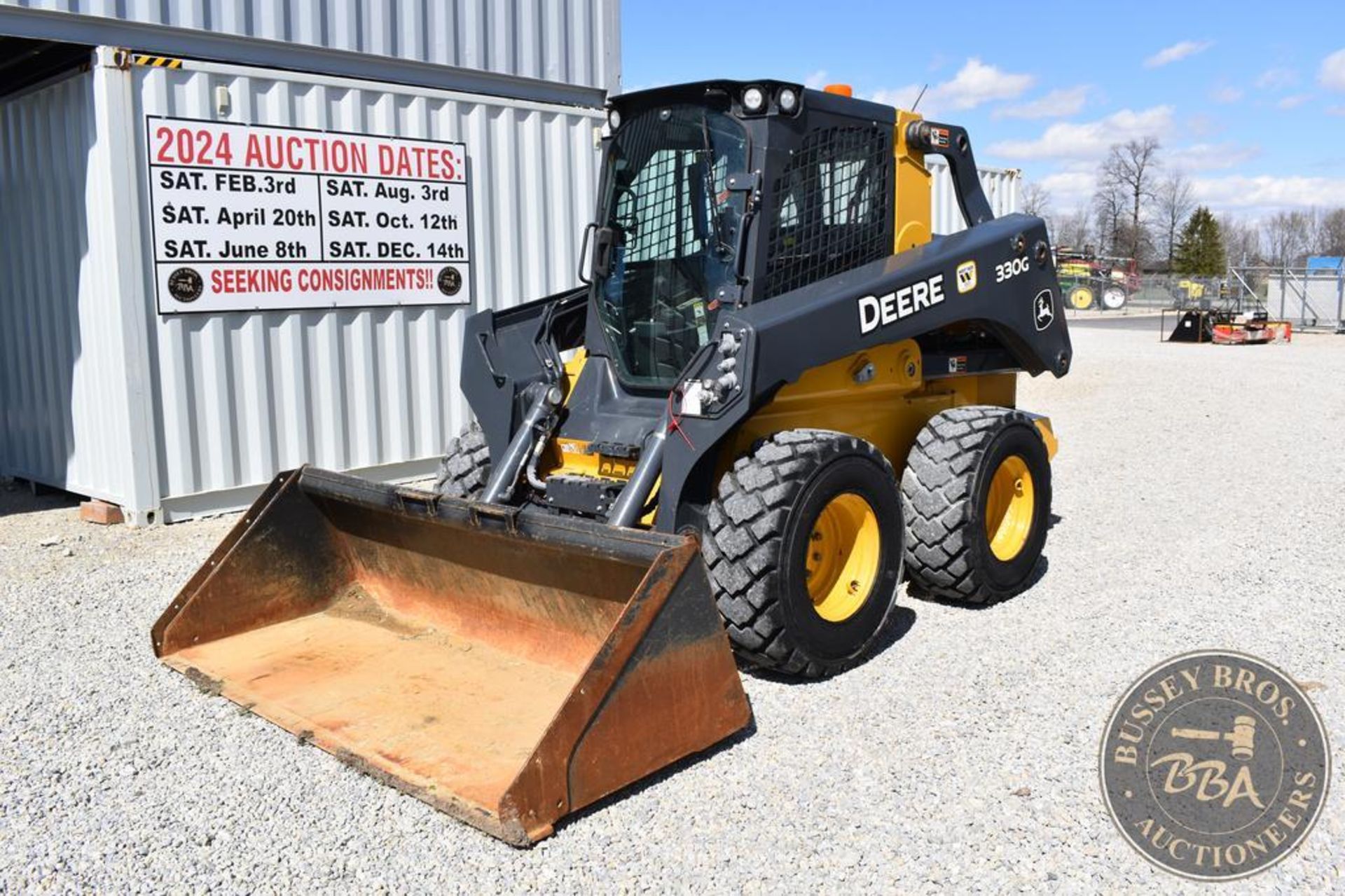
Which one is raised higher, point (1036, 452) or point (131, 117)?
point (131, 117)

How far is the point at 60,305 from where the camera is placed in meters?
8.11

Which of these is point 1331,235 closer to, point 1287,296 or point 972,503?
point 1287,296

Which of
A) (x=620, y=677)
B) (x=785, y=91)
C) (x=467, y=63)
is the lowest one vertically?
(x=620, y=677)

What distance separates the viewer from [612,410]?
5.44 metres

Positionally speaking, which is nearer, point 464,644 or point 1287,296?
point 464,644

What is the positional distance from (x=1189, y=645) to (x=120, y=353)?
6.29m

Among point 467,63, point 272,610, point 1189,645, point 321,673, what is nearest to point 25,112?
point 467,63

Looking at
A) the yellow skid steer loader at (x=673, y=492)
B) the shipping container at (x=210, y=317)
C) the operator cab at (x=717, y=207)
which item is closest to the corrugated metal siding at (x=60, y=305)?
the shipping container at (x=210, y=317)

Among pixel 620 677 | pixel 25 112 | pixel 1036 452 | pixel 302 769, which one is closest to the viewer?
pixel 620 677

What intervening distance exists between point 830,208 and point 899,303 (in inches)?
22.2

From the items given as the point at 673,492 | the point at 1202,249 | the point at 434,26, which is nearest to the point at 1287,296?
the point at 434,26

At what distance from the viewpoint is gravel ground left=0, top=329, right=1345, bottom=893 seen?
337 cm

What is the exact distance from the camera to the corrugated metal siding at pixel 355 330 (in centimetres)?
761

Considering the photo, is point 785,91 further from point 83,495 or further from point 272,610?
point 83,495
